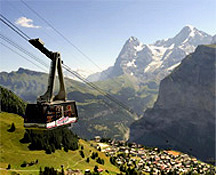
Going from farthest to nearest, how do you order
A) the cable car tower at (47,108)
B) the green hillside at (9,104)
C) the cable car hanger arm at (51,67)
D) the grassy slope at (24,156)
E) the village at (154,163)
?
the green hillside at (9,104), the village at (154,163), the grassy slope at (24,156), the cable car tower at (47,108), the cable car hanger arm at (51,67)

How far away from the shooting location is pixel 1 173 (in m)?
71.1

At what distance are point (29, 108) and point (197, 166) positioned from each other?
526 feet

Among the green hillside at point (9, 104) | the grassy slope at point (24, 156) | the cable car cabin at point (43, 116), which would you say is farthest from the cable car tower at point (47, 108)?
the green hillside at point (9, 104)

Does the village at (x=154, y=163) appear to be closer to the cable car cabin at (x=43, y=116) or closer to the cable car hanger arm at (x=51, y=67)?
the cable car cabin at (x=43, y=116)

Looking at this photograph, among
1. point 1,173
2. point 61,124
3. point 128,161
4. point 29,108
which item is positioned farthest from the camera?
point 128,161

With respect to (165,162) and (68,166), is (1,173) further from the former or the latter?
(165,162)

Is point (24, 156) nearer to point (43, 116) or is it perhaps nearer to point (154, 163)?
point (43, 116)

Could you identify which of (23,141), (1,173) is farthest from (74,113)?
(23,141)

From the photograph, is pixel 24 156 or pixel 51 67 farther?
pixel 24 156

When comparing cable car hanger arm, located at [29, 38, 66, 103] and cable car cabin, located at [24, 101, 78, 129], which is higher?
cable car hanger arm, located at [29, 38, 66, 103]

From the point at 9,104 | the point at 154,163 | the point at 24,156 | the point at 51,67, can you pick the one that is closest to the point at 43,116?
the point at 51,67

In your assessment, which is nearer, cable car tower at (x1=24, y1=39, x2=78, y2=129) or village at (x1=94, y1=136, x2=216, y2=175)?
cable car tower at (x1=24, y1=39, x2=78, y2=129)

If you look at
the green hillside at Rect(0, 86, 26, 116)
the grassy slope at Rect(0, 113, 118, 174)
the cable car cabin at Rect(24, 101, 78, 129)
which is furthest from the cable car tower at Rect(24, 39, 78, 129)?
the green hillside at Rect(0, 86, 26, 116)

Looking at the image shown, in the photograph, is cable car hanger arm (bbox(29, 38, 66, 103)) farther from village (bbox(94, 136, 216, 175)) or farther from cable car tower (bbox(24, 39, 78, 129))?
village (bbox(94, 136, 216, 175))
